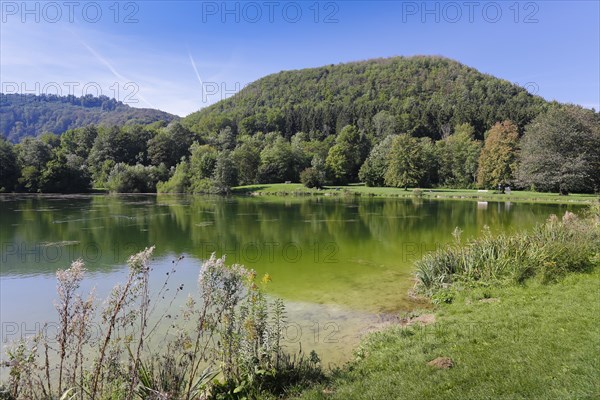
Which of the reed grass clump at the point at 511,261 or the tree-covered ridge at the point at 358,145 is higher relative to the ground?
the tree-covered ridge at the point at 358,145

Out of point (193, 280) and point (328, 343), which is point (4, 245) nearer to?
point (193, 280)

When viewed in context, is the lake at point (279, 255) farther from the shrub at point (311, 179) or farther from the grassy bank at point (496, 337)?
the shrub at point (311, 179)

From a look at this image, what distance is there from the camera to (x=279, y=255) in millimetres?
18844

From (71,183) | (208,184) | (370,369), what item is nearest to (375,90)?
(208,184)

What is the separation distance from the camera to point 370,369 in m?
6.27

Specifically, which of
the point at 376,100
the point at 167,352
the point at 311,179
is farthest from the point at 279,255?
the point at 376,100

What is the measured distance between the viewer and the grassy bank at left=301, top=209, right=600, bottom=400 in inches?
204

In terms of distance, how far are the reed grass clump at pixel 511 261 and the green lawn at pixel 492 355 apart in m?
1.87

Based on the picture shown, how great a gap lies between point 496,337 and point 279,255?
1271 centimetres

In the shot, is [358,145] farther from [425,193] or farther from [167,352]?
[167,352]

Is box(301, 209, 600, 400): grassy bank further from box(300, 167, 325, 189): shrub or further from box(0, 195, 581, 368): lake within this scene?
box(300, 167, 325, 189): shrub

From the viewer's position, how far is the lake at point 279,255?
1045cm

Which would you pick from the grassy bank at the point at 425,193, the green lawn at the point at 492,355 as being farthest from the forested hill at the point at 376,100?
the green lawn at the point at 492,355

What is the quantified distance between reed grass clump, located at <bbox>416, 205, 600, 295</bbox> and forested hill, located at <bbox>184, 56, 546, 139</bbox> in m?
91.4
